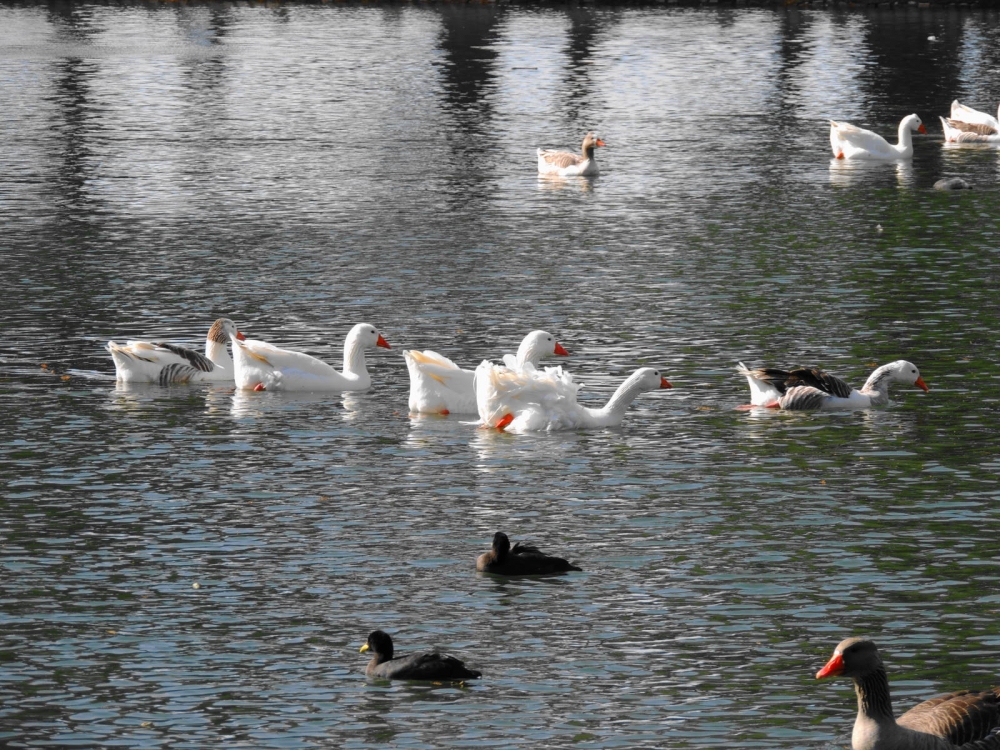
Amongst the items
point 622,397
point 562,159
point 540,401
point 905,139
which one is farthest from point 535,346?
point 905,139

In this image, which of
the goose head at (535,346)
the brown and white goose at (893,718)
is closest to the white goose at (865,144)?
the goose head at (535,346)

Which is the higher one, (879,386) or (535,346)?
(535,346)

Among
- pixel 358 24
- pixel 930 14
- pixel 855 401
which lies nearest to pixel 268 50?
A: pixel 358 24

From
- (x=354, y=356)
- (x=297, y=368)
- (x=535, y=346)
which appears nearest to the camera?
(x=535, y=346)

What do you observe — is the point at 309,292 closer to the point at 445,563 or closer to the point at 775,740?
the point at 445,563

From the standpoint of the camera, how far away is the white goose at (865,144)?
4800 cm

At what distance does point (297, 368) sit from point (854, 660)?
43.4 ft

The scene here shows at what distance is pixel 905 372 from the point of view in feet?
75.5

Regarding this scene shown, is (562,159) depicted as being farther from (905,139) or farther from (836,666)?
(836,666)

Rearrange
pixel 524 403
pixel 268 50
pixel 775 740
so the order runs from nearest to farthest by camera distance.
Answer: pixel 775 740 → pixel 524 403 → pixel 268 50

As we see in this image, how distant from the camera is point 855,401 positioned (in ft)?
75.3

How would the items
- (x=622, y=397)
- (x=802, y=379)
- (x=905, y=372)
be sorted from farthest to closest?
(x=905, y=372), (x=802, y=379), (x=622, y=397)

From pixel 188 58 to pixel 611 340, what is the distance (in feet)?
192

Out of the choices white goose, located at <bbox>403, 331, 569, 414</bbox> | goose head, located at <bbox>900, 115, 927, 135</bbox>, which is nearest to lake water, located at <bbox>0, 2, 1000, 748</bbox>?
white goose, located at <bbox>403, 331, 569, 414</bbox>
